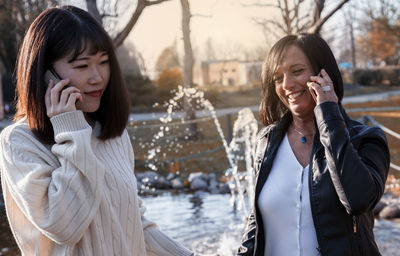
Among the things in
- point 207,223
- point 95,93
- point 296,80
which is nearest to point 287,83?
point 296,80

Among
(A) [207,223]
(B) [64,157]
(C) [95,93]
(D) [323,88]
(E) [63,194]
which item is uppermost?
(C) [95,93]

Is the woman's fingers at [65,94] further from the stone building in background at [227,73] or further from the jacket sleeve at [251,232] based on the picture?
the stone building in background at [227,73]

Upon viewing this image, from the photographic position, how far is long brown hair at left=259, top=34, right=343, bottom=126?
7.95 ft

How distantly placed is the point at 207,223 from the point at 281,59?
15.9ft

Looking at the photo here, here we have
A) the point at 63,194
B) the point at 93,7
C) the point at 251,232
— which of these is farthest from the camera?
the point at 93,7

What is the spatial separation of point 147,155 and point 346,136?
998 centimetres

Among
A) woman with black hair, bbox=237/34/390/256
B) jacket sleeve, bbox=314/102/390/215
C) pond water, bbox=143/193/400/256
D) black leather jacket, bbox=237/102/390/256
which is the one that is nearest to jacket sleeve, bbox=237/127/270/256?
woman with black hair, bbox=237/34/390/256

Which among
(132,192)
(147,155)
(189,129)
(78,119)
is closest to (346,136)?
A: (132,192)

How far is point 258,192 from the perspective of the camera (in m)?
2.52

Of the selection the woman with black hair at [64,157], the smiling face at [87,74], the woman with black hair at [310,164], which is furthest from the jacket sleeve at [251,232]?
the smiling face at [87,74]

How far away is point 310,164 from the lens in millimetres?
2363

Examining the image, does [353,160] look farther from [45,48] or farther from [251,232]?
[45,48]

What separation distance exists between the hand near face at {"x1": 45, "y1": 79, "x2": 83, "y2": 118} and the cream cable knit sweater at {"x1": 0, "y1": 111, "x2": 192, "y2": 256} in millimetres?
30

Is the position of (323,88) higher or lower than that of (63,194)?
higher
